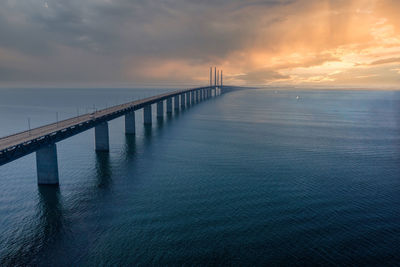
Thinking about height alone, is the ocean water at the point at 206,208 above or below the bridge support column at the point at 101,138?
below

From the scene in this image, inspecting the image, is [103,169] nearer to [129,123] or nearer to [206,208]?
[206,208]

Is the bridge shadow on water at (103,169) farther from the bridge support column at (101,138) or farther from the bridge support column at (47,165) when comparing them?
the bridge support column at (47,165)

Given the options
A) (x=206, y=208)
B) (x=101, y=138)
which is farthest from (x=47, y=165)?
(x=206, y=208)

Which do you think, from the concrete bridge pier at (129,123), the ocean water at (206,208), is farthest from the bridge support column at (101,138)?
the concrete bridge pier at (129,123)

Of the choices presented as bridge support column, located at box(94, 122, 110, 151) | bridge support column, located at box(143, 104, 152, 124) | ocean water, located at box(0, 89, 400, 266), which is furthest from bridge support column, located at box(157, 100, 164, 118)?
bridge support column, located at box(94, 122, 110, 151)

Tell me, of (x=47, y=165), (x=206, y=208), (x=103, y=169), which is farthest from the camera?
(x=103, y=169)

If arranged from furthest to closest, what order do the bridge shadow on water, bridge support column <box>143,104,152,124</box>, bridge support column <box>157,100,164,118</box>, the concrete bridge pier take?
1. bridge support column <box>157,100,164,118</box>
2. bridge support column <box>143,104,152,124</box>
3. the concrete bridge pier
4. the bridge shadow on water

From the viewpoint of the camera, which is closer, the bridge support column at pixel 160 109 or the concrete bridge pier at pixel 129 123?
the concrete bridge pier at pixel 129 123

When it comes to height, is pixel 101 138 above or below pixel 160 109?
below

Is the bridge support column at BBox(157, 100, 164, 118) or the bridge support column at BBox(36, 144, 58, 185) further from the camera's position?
the bridge support column at BBox(157, 100, 164, 118)

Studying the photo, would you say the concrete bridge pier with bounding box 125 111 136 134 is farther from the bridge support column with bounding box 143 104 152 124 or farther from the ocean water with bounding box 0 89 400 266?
the ocean water with bounding box 0 89 400 266
